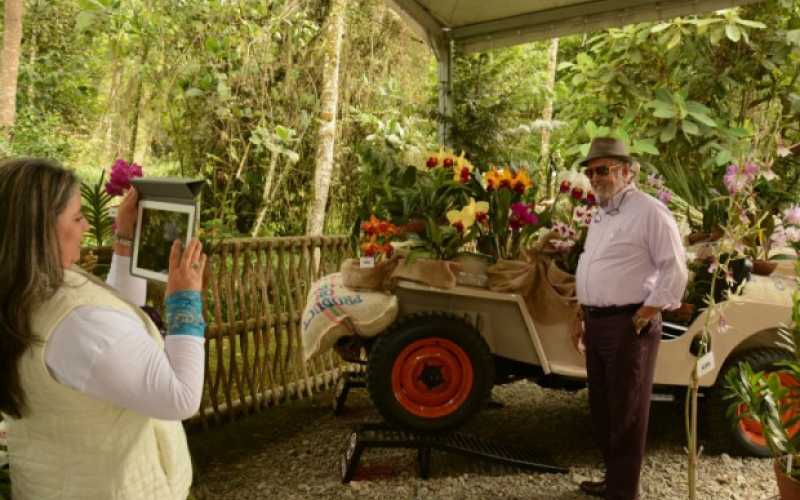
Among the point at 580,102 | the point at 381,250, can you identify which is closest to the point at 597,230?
the point at 381,250

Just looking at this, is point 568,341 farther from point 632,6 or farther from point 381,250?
point 632,6

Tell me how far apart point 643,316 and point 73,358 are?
2.25 meters

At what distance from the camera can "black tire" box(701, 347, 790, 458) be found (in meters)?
3.46

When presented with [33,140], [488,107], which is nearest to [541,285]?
[488,107]

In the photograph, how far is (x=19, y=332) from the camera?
118 centimetres

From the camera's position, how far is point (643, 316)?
2709 millimetres

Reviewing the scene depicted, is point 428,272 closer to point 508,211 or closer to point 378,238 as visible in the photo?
point 378,238

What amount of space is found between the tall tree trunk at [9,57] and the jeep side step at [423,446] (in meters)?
5.97

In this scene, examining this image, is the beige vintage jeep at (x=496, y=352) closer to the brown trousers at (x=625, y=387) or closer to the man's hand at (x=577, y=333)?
the man's hand at (x=577, y=333)

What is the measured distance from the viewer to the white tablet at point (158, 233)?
1.32 metres

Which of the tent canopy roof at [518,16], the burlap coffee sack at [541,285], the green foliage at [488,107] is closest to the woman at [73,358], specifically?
the burlap coffee sack at [541,285]

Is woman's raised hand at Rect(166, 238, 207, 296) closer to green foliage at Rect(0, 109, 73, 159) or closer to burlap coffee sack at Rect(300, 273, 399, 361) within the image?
burlap coffee sack at Rect(300, 273, 399, 361)

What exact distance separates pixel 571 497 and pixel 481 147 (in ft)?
12.7

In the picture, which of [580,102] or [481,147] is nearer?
[481,147]
